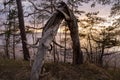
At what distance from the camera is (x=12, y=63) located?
12.4 metres

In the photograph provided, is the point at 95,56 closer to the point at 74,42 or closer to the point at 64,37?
the point at 64,37

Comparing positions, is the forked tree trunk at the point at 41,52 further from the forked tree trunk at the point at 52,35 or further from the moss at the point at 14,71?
the moss at the point at 14,71

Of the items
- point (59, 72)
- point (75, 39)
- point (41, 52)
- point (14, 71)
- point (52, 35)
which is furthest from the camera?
point (75, 39)

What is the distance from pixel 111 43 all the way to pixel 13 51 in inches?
483

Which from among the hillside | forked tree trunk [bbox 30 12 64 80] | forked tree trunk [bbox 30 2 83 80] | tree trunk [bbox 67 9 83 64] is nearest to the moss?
the hillside

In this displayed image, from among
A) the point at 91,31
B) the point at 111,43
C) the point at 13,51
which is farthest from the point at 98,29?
the point at 13,51

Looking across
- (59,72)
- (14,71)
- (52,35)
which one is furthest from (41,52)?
(14,71)

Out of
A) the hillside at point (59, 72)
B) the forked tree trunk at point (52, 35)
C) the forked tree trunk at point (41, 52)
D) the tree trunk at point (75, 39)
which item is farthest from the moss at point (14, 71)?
the tree trunk at point (75, 39)

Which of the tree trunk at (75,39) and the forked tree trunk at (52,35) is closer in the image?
the forked tree trunk at (52,35)

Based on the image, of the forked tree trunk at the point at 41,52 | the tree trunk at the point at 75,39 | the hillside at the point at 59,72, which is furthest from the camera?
the tree trunk at the point at 75,39

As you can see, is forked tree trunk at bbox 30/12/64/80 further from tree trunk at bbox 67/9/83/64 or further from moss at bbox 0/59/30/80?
tree trunk at bbox 67/9/83/64

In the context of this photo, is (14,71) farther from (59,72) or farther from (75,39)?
(75,39)

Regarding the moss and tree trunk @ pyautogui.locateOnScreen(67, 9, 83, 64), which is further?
tree trunk @ pyautogui.locateOnScreen(67, 9, 83, 64)

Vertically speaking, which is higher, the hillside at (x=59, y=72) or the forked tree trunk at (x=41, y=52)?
the forked tree trunk at (x=41, y=52)
